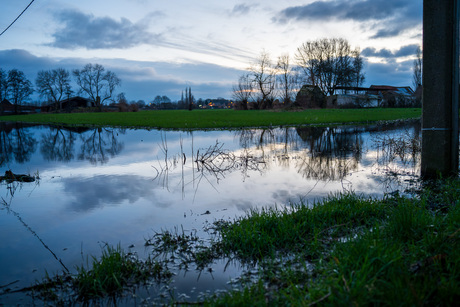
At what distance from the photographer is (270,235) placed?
422 centimetres

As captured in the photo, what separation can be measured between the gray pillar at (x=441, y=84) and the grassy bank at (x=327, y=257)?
1.86 metres

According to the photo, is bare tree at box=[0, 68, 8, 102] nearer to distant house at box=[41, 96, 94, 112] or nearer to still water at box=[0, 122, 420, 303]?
distant house at box=[41, 96, 94, 112]

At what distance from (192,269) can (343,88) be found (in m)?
73.5

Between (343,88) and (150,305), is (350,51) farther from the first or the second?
(150,305)

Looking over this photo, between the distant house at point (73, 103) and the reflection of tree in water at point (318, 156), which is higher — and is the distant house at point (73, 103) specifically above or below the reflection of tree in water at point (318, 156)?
above

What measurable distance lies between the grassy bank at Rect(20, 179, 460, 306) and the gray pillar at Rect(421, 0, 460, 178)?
73.2 inches

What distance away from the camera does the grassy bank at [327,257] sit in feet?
8.20

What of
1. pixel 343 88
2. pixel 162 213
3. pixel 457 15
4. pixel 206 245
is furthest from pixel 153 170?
pixel 343 88

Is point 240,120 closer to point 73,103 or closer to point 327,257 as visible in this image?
point 327,257

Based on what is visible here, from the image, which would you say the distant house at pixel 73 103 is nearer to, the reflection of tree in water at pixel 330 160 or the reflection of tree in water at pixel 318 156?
the reflection of tree in water at pixel 318 156

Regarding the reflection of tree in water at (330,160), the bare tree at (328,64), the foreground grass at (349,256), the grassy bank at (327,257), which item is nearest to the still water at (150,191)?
the reflection of tree in water at (330,160)

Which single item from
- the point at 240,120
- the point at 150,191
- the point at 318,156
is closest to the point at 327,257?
the point at 150,191

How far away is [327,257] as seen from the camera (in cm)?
347

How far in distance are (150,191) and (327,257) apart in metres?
4.57
